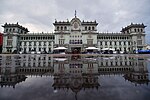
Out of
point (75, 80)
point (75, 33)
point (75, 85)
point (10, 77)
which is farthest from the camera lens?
point (75, 33)

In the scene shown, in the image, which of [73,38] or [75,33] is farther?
[75,33]

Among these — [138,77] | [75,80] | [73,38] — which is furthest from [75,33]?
[75,80]

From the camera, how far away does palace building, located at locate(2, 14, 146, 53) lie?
60.5 metres

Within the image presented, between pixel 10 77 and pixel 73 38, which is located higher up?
pixel 73 38

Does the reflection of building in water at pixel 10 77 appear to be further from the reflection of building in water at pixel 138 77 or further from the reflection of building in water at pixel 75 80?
the reflection of building in water at pixel 138 77

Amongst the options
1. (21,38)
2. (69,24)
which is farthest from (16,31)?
(69,24)

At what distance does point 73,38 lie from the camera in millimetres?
60438

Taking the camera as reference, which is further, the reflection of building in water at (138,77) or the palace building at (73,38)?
the palace building at (73,38)

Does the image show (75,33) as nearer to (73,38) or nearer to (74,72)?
(73,38)

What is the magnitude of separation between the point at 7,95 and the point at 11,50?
68071mm

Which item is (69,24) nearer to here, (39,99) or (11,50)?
A: (11,50)

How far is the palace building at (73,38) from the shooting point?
6047 centimetres

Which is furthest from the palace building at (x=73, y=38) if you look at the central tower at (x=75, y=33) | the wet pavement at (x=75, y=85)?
the wet pavement at (x=75, y=85)

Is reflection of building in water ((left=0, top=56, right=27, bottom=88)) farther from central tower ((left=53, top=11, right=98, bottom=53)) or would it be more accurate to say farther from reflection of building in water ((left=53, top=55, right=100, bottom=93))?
central tower ((left=53, top=11, right=98, bottom=53))
